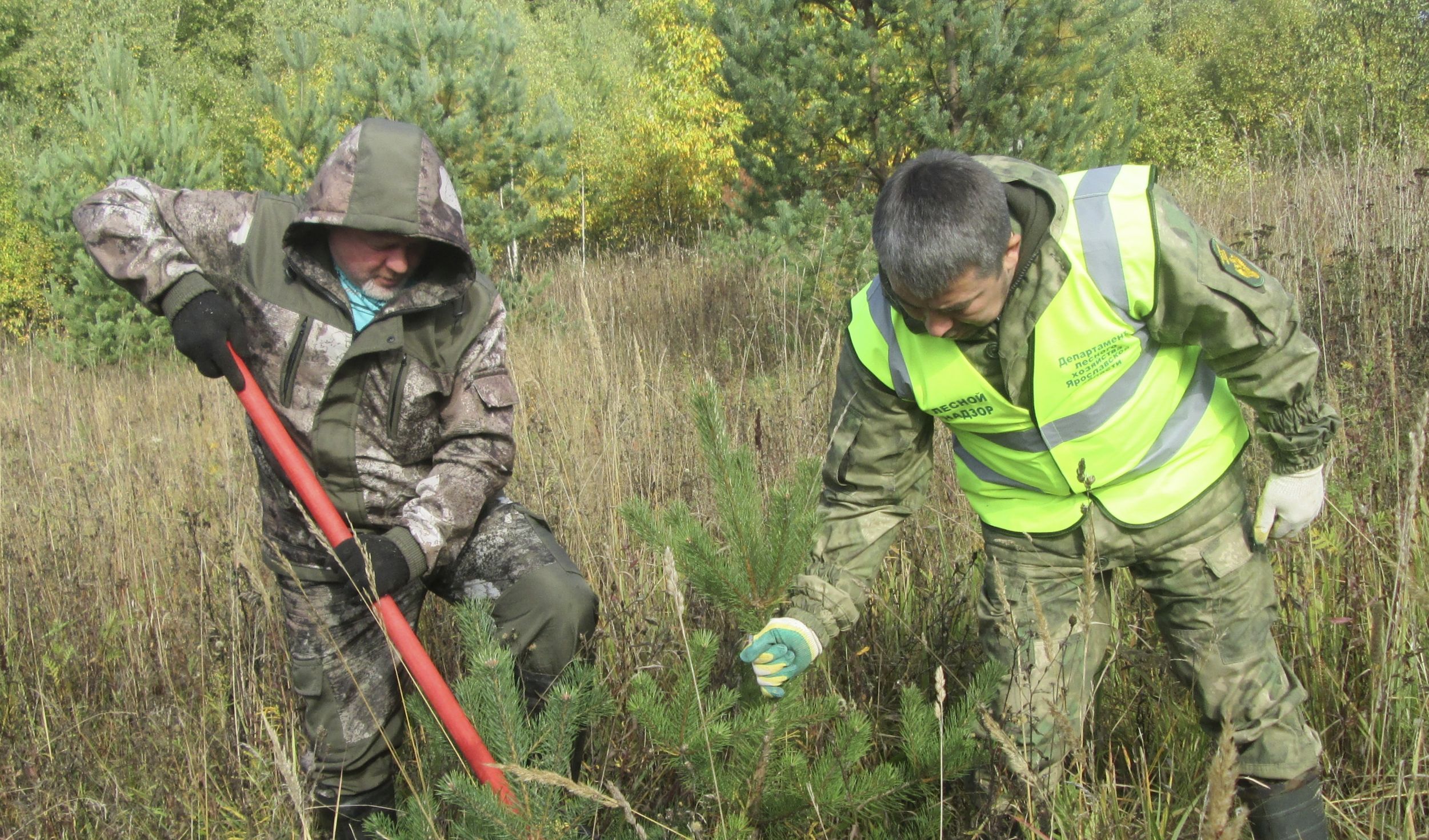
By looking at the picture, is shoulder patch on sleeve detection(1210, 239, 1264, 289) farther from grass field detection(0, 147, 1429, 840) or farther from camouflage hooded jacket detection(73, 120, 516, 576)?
camouflage hooded jacket detection(73, 120, 516, 576)

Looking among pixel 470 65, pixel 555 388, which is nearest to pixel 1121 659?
pixel 555 388

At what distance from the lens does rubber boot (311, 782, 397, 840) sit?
241 centimetres

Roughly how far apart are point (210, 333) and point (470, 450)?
0.66 metres

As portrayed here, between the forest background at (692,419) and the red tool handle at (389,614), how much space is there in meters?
0.34

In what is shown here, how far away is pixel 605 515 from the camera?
10.6 ft

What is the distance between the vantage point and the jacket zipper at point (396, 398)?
238cm

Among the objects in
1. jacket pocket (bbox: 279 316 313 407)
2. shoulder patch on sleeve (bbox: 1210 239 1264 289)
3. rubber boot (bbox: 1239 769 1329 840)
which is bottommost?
rubber boot (bbox: 1239 769 1329 840)

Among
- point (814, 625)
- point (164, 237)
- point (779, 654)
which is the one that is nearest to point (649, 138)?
point (164, 237)

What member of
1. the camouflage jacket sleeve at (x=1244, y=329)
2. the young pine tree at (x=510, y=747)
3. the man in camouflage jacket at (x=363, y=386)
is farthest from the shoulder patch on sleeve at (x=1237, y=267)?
the man in camouflage jacket at (x=363, y=386)

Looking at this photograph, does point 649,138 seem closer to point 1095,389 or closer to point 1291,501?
point 1095,389

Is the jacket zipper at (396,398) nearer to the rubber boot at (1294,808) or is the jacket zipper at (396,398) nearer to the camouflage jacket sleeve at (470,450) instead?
the camouflage jacket sleeve at (470,450)

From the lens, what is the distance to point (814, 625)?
1.81 metres

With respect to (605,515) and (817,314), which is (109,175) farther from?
(605,515)

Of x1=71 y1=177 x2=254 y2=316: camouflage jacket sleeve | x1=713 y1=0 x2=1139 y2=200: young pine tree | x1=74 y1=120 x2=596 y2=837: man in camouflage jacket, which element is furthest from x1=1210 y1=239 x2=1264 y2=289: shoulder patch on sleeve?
x1=713 y1=0 x2=1139 y2=200: young pine tree
